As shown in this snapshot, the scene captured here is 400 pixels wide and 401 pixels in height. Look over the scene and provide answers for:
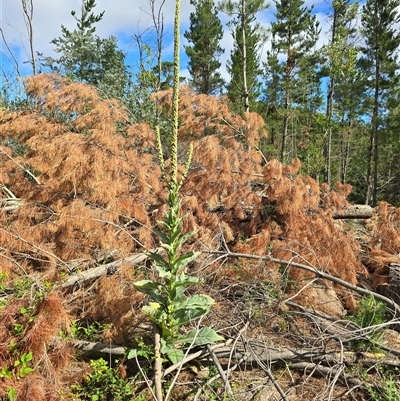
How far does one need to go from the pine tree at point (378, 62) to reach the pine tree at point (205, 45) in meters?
9.65

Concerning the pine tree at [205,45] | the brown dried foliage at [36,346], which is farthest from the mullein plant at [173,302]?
the pine tree at [205,45]

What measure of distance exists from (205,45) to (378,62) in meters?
11.6

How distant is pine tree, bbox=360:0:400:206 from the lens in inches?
559

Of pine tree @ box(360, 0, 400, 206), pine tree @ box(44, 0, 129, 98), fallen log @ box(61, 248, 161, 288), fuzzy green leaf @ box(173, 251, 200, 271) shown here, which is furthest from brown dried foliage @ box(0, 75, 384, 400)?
pine tree @ box(360, 0, 400, 206)

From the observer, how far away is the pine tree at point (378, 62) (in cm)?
1419

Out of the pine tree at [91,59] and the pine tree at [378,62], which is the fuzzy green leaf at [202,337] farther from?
the pine tree at [378,62]

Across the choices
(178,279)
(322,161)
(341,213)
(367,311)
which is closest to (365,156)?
(322,161)

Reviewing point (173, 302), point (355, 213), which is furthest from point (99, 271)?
point (355, 213)

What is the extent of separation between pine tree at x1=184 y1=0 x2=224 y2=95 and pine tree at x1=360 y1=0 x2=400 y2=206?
31.7ft

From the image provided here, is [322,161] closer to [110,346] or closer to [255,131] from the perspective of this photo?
[255,131]

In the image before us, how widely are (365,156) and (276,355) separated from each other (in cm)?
1933

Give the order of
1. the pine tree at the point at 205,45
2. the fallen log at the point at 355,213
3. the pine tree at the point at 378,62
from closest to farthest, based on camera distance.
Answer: the fallen log at the point at 355,213 → the pine tree at the point at 378,62 → the pine tree at the point at 205,45

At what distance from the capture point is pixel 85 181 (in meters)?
3.94

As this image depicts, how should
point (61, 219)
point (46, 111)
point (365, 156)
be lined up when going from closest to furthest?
point (61, 219) → point (46, 111) → point (365, 156)
